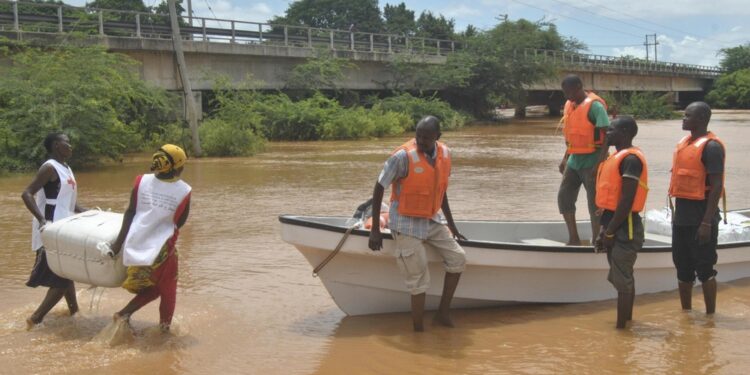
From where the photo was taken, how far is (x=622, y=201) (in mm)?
6031

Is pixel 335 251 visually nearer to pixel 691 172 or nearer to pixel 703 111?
pixel 691 172

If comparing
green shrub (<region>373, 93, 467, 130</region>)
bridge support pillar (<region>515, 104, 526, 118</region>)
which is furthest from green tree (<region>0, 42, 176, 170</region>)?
bridge support pillar (<region>515, 104, 526, 118</region>)

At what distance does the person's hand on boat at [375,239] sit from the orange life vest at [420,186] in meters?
0.23

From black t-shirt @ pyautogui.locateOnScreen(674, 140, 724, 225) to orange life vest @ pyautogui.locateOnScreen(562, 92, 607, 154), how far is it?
1144mm

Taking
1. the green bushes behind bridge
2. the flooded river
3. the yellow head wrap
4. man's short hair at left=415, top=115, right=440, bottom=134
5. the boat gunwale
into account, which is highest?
the green bushes behind bridge

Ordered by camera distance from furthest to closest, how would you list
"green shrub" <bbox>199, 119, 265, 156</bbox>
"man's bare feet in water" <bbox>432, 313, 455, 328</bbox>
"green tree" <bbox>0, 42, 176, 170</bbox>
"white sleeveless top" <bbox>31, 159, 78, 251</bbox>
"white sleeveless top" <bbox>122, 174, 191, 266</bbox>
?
"green shrub" <bbox>199, 119, 265, 156</bbox>
"green tree" <bbox>0, 42, 176, 170</bbox>
"man's bare feet in water" <bbox>432, 313, 455, 328</bbox>
"white sleeveless top" <bbox>31, 159, 78, 251</bbox>
"white sleeveless top" <bbox>122, 174, 191, 266</bbox>

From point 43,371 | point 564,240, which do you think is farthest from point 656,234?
point 43,371

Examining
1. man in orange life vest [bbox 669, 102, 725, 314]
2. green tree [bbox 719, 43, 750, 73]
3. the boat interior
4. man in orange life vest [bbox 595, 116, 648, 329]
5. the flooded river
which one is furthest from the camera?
green tree [bbox 719, 43, 750, 73]

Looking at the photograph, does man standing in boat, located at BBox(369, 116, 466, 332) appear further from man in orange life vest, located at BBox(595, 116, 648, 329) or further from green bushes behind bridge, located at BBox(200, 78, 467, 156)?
green bushes behind bridge, located at BBox(200, 78, 467, 156)

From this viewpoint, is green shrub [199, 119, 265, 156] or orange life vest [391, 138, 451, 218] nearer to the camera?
orange life vest [391, 138, 451, 218]

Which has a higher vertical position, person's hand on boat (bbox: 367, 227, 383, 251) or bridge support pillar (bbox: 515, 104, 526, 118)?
bridge support pillar (bbox: 515, 104, 526, 118)

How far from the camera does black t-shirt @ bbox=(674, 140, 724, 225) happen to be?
249 inches

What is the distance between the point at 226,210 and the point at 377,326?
7.34 m

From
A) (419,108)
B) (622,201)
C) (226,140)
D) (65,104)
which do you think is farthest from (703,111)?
(419,108)
